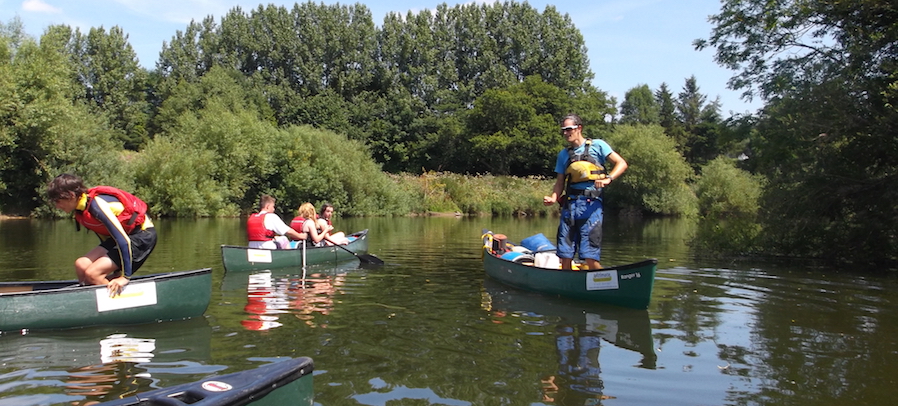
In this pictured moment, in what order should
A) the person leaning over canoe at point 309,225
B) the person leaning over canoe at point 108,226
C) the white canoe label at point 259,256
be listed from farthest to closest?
1. the person leaning over canoe at point 309,225
2. the white canoe label at point 259,256
3. the person leaning over canoe at point 108,226

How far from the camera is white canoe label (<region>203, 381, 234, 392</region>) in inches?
129

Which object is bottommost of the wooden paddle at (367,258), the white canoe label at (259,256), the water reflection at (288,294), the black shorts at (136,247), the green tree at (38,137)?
the water reflection at (288,294)

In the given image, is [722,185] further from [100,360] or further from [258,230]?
[100,360]

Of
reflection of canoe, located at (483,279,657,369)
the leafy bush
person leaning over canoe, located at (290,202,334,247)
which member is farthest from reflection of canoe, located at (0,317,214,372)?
the leafy bush

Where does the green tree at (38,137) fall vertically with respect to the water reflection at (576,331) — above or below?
above

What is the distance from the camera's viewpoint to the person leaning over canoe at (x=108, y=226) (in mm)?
6098

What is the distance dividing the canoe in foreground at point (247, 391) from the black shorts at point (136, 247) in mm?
3675

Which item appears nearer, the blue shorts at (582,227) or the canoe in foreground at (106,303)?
the canoe in foreground at (106,303)

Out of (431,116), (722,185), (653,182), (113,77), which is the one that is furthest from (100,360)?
(113,77)

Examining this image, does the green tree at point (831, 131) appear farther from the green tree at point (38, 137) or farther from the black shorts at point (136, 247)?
the green tree at point (38, 137)

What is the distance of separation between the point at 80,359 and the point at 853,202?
12.1 meters

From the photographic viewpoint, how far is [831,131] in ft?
37.5

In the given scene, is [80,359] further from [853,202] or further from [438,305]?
[853,202]

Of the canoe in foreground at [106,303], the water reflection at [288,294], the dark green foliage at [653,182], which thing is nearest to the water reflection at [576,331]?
the water reflection at [288,294]
